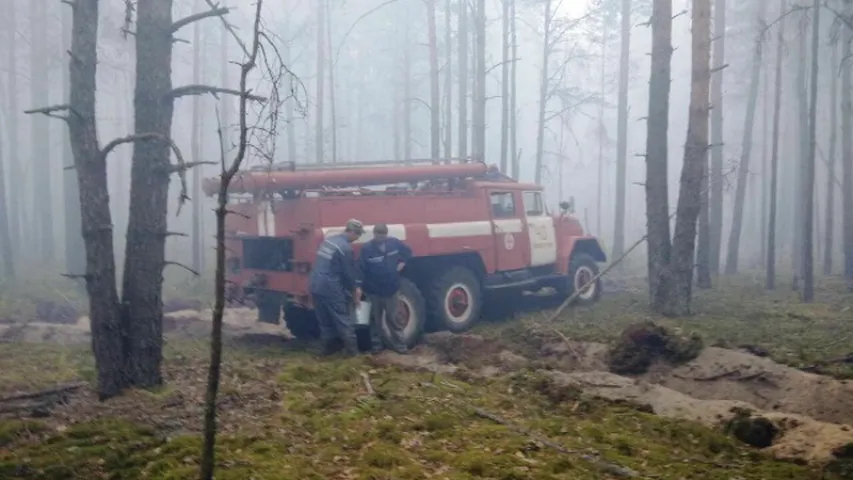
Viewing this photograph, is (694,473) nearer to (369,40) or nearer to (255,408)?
(255,408)

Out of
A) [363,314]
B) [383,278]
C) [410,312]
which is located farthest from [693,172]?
[363,314]

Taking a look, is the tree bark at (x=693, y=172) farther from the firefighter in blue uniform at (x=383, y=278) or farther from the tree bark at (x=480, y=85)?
the tree bark at (x=480, y=85)

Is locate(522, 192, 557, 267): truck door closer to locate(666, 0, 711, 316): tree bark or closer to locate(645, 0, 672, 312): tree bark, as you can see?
locate(645, 0, 672, 312): tree bark

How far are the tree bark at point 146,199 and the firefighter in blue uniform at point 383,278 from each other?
369cm

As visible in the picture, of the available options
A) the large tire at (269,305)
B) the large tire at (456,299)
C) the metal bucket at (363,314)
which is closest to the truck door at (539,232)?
the large tire at (456,299)

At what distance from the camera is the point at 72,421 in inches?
245

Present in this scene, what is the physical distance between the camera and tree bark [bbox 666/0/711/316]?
12.4 m

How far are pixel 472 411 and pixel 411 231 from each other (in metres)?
5.48

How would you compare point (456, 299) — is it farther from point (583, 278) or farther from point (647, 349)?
point (647, 349)

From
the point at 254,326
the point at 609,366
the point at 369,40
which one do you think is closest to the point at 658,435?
the point at 609,366

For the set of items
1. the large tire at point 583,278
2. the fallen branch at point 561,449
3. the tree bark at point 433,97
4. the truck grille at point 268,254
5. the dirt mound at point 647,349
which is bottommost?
the fallen branch at point 561,449

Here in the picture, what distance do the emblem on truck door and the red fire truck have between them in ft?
0.08

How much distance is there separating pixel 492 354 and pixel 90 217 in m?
5.66

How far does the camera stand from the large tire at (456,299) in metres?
12.0
